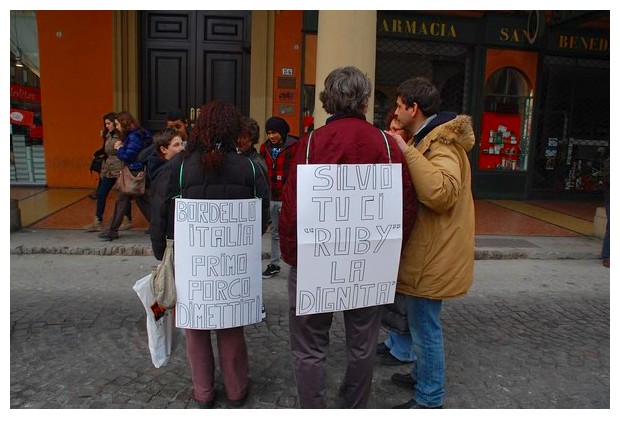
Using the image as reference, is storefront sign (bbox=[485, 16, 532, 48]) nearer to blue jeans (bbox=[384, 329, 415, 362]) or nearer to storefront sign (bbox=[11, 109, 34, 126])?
blue jeans (bbox=[384, 329, 415, 362])

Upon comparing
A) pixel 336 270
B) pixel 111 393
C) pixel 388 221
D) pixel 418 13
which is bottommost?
pixel 111 393

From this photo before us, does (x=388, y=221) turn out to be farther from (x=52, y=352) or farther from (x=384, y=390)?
(x=52, y=352)

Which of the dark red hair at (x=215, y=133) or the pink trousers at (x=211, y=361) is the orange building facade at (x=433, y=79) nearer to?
the dark red hair at (x=215, y=133)

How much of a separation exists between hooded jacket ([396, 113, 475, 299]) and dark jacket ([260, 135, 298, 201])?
272 centimetres

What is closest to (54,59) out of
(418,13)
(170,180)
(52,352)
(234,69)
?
(234,69)

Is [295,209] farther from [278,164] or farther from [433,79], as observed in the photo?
[433,79]

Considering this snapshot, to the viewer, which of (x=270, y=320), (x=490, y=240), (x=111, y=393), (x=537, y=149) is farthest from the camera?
(x=537, y=149)

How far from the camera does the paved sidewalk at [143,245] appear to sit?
6316mm

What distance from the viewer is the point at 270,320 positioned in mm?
4402

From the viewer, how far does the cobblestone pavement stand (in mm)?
3188

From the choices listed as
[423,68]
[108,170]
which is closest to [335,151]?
[108,170]

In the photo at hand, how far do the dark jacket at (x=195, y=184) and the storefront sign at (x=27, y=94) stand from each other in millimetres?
8904

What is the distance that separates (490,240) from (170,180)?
224 inches

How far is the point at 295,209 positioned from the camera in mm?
2477
